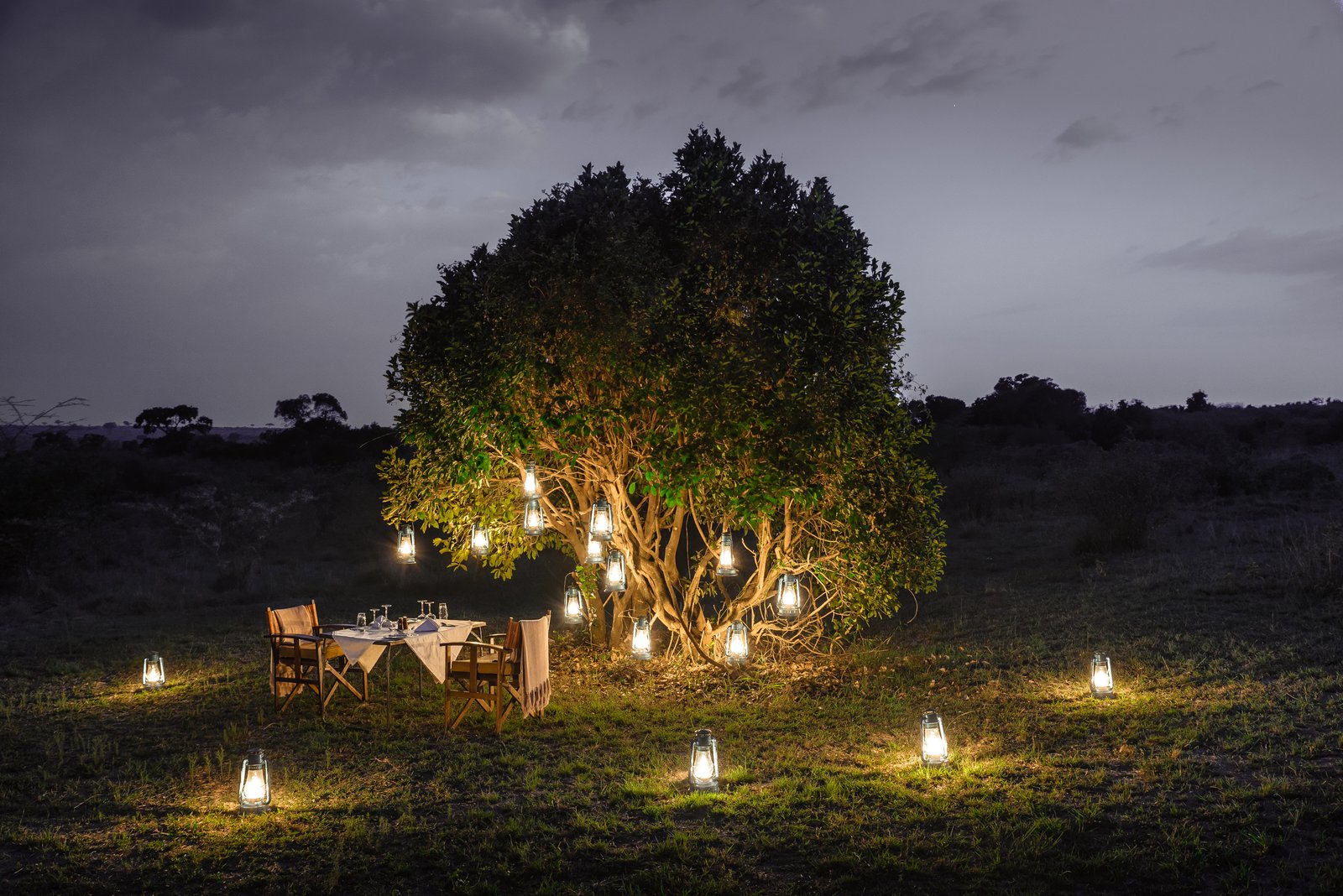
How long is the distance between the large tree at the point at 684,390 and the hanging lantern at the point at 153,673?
2.38 metres

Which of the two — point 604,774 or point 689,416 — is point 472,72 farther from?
point 604,774

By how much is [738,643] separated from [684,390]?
2.44 metres

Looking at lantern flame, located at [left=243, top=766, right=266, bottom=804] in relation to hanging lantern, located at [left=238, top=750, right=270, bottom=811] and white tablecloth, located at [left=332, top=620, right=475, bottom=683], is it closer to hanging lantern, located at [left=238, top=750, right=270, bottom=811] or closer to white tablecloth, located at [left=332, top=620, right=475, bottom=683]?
hanging lantern, located at [left=238, top=750, right=270, bottom=811]

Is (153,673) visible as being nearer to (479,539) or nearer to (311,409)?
(479,539)

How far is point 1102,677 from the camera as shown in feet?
22.4

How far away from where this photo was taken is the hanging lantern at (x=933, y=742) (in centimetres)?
545

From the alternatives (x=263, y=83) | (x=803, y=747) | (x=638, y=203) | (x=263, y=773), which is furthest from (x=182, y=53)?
(x=803, y=747)

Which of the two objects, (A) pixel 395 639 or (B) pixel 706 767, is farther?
(A) pixel 395 639

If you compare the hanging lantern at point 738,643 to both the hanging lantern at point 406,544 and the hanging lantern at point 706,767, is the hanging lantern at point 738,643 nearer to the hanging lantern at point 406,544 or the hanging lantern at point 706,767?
the hanging lantern at point 706,767

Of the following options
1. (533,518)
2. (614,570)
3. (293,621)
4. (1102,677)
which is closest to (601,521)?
(533,518)

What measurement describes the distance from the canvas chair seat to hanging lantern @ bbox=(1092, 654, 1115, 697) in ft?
13.8

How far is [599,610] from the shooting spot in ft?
31.0

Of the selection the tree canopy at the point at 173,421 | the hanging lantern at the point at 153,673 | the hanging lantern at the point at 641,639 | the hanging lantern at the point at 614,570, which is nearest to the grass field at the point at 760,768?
the hanging lantern at the point at 153,673

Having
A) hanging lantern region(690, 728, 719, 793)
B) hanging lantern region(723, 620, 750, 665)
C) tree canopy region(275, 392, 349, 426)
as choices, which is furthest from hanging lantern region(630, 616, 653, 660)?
tree canopy region(275, 392, 349, 426)
